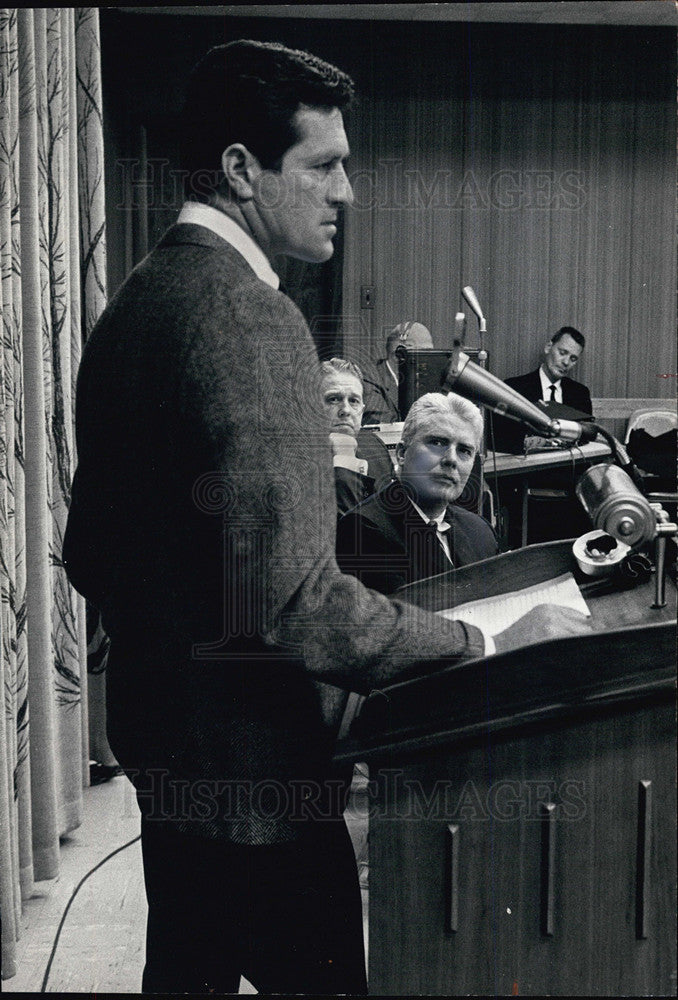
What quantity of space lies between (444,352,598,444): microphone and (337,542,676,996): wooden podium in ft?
1.03

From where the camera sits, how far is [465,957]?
1706mm

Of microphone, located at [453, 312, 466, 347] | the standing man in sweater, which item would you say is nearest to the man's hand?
the standing man in sweater

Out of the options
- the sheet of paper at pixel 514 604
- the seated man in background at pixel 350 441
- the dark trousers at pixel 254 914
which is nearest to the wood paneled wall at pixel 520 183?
the seated man in background at pixel 350 441

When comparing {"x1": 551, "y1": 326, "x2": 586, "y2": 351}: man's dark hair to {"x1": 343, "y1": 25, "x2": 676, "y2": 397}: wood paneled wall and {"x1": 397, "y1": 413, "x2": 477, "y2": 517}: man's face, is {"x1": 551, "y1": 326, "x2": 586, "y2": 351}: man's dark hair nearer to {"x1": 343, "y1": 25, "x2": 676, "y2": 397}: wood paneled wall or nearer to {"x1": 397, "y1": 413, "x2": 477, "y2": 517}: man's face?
{"x1": 343, "y1": 25, "x2": 676, "y2": 397}: wood paneled wall

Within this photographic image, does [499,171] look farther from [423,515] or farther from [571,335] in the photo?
[423,515]

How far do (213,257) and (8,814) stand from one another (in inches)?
45.0

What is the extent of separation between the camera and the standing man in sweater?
67.5 inches

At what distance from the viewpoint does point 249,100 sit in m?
1.75

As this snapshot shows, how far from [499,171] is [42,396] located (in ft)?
3.16

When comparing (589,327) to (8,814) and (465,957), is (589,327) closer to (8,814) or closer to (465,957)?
(465,957)

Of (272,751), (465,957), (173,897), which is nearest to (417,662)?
(272,751)

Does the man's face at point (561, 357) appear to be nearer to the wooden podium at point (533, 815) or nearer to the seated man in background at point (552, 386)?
the seated man in background at point (552, 386)

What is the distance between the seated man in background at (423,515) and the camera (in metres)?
1.76

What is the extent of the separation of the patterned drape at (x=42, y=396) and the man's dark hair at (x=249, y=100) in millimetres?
197
